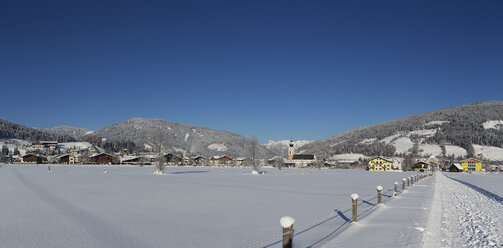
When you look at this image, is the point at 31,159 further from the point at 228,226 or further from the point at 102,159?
the point at 228,226

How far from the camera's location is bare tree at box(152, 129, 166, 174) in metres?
60.6

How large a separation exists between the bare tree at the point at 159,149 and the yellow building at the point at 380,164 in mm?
116100

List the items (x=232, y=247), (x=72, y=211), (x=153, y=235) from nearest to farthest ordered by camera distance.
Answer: (x=232, y=247) → (x=153, y=235) → (x=72, y=211)

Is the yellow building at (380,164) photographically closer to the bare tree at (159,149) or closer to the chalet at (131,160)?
the chalet at (131,160)

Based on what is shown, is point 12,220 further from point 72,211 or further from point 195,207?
point 195,207

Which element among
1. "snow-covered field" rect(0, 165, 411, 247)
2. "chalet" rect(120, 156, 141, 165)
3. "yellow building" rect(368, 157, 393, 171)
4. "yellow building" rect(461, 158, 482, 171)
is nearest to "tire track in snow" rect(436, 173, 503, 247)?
"snow-covered field" rect(0, 165, 411, 247)

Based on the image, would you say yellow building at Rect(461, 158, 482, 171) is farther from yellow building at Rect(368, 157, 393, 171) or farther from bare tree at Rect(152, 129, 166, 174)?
bare tree at Rect(152, 129, 166, 174)

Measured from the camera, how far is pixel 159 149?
6344 centimetres

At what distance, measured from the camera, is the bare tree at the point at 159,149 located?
199 ft

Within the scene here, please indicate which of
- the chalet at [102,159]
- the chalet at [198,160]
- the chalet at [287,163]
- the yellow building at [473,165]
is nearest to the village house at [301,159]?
the chalet at [287,163]

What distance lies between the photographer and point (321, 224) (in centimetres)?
1267

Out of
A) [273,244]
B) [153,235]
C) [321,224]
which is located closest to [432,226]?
[321,224]

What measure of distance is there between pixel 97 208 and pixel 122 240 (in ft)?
23.1

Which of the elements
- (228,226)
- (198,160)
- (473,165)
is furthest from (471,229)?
(473,165)
